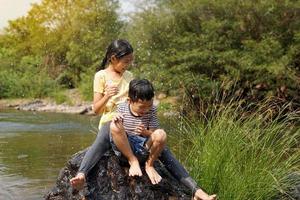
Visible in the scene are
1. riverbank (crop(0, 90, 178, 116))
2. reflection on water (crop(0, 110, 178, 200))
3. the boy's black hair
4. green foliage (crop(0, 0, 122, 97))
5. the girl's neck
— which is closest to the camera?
the boy's black hair

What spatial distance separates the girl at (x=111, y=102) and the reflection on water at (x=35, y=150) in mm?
2139

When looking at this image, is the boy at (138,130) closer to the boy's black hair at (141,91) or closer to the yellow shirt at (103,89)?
the boy's black hair at (141,91)

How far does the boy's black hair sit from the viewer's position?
411 cm

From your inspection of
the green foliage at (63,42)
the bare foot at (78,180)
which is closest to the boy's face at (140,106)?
the bare foot at (78,180)

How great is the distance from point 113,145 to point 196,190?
714 mm

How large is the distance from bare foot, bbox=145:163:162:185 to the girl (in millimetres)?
185

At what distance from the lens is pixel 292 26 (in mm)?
16391

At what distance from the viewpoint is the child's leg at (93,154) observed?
4.16 m

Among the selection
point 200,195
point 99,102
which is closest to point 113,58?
point 99,102

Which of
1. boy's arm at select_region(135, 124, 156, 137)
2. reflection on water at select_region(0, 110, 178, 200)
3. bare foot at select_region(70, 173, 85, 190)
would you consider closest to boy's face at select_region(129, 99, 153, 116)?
boy's arm at select_region(135, 124, 156, 137)

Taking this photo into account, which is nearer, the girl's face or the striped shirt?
the striped shirt

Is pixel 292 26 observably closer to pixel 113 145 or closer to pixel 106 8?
pixel 113 145

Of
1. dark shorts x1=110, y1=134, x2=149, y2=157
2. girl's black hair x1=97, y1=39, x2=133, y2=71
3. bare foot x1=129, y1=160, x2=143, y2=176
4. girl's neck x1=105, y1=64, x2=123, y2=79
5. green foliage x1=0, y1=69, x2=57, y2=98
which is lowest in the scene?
green foliage x1=0, y1=69, x2=57, y2=98

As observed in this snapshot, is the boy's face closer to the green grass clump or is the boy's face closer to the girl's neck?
the girl's neck
